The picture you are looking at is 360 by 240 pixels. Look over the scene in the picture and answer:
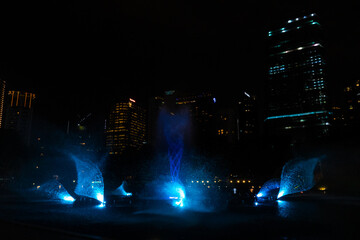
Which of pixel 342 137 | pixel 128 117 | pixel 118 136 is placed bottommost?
pixel 342 137

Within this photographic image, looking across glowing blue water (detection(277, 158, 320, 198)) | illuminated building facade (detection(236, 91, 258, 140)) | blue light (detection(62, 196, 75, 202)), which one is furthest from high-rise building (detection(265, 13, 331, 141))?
blue light (detection(62, 196, 75, 202))

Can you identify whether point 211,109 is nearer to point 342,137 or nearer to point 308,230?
point 342,137

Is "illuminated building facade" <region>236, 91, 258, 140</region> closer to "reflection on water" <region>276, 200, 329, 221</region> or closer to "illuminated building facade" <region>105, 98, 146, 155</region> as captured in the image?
"illuminated building facade" <region>105, 98, 146, 155</region>

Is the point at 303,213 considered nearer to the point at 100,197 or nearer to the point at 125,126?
the point at 100,197

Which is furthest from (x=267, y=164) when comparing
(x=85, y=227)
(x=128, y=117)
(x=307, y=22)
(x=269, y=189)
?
(x=307, y=22)

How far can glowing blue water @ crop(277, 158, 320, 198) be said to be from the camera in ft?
117

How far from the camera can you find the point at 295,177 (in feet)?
123

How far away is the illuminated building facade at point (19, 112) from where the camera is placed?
467 ft

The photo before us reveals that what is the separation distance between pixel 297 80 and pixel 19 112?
151 meters

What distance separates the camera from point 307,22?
16650cm

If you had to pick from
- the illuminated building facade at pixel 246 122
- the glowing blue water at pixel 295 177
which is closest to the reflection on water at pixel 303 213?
the glowing blue water at pixel 295 177

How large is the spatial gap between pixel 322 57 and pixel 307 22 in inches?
890

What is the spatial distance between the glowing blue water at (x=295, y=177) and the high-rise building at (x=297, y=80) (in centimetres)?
10688

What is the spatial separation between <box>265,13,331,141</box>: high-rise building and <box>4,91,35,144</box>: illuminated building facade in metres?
124
